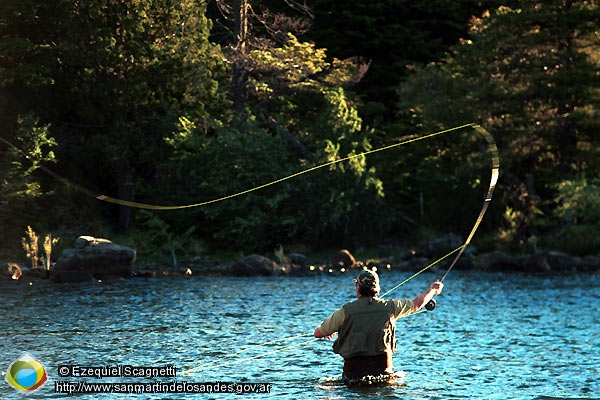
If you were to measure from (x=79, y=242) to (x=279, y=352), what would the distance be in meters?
18.2

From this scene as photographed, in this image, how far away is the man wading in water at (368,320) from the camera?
14617mm

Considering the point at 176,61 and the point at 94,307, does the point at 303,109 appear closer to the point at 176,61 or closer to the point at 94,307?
the point at 176,61

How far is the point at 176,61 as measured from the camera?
145ft

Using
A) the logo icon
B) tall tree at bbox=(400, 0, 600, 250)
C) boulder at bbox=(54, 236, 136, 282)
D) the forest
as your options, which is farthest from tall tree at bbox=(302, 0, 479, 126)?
the logo icon

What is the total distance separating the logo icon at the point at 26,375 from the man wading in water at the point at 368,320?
15.2 feet

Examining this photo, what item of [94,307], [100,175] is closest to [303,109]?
[100,175]

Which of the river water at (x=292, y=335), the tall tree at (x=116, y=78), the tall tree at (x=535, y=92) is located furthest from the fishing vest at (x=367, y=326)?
the tall tree at (x=116, y=78)

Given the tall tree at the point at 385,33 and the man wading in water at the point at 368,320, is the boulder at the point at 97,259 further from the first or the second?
the man wading in water at the point at 368,320

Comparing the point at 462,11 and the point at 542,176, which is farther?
the point at 462,11

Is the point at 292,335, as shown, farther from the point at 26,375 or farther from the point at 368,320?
the point at 368,320

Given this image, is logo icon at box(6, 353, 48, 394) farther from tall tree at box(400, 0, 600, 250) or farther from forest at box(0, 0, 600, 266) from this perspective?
tall tree at box(400, 0, 600, 250)

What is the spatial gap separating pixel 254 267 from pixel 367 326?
2376 centimetres

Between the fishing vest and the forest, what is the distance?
85.4 feet

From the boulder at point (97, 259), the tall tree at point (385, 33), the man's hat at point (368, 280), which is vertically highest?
the tall tree at point (385, 33)
